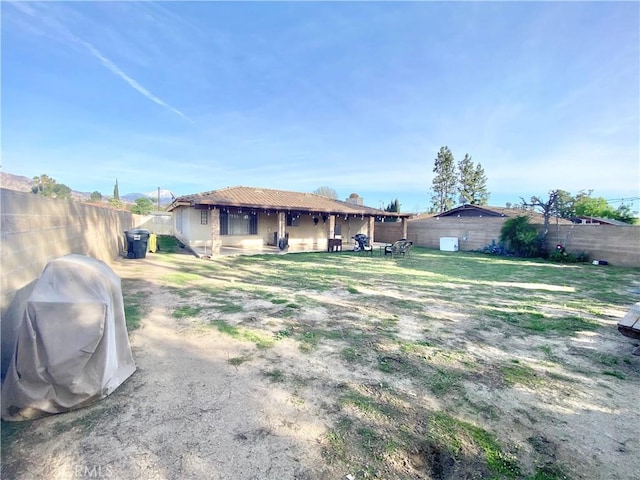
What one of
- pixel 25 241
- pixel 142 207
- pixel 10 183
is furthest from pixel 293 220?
pixel 142 207

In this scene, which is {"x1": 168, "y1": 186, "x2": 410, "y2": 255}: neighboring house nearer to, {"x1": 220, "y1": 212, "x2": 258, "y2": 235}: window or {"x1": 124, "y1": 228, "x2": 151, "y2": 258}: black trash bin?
{"x1": 220, "y1": 212, "x2": 258, "y2": 235}: window

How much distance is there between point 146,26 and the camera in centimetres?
978

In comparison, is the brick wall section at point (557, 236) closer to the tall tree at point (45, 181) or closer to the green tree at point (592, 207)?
the green tree at point (592, 207)

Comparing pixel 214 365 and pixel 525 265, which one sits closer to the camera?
pixel 214 365

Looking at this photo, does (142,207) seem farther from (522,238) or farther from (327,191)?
(522,238)

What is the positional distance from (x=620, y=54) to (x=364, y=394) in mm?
13406

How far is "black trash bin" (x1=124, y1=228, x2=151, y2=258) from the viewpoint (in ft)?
38.1

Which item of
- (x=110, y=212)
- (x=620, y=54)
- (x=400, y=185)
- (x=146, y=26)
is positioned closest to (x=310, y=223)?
(x=110, y=212)

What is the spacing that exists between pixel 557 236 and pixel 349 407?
17061 millimetres

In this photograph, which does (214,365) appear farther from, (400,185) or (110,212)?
(400,185)

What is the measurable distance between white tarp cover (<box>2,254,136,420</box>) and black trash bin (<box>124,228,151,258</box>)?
1034 centimetres

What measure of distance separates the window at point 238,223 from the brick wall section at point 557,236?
1103cm

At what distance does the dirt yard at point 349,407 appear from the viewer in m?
1.93

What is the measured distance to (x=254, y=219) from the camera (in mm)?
17188
